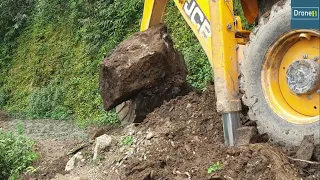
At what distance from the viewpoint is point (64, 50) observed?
12.7 m

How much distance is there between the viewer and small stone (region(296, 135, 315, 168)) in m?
3.88

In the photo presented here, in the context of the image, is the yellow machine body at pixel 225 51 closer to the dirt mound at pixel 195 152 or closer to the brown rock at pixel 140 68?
the dirt mound at pixel 195 152

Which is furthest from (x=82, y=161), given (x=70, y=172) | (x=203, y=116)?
(x=203, y=116)

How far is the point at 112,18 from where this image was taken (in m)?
11.6

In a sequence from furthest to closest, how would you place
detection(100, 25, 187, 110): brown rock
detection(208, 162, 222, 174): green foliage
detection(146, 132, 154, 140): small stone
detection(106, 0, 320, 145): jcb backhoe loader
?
1. detection(100, 25, 187, 110): brown rock
2. detection(146, 132, 154, 140): small stone
3. detection(208, 162, 222, 174): green foliage
4. detection(106, 0, 320, 145): jcb backhoe loader

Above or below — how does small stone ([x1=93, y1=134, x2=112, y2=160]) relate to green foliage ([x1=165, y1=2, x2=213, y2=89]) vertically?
below

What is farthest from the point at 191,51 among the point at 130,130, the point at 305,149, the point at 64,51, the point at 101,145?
the point at 305,149

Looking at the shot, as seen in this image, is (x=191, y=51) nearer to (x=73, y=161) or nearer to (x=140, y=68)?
(x=140, y=68)

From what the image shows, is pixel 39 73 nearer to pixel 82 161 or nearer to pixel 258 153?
pixel 82 161

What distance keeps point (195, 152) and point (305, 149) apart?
1.06 meters

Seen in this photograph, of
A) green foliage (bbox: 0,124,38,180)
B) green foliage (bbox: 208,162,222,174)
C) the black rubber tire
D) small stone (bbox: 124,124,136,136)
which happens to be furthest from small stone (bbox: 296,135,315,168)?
green foliage (bbox: 0,124,38,180)

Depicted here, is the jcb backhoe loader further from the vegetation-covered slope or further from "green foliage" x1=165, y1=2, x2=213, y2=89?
the vegetation-covered slope

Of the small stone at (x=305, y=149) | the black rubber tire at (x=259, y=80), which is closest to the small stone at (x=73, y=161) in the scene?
the black rubber tire at (x=259, y=80)

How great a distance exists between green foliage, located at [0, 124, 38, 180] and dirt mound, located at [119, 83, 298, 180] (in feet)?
5.34
